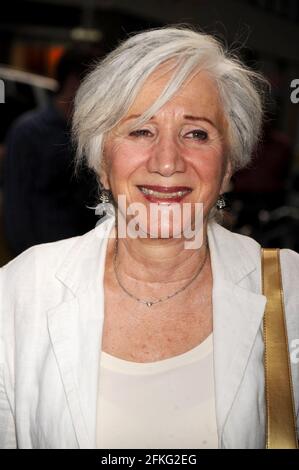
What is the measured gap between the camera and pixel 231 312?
1318mm

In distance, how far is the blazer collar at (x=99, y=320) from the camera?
1211 millimetres

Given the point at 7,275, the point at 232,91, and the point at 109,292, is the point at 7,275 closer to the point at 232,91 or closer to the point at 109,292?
the point at 109,292

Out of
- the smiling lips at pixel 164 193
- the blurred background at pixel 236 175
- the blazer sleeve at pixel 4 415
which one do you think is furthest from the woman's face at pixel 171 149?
the blazer sleeve at pixel 4 415

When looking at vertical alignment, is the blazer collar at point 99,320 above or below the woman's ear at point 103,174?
below

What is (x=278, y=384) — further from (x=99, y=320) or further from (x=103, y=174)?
(x=103, y=174)

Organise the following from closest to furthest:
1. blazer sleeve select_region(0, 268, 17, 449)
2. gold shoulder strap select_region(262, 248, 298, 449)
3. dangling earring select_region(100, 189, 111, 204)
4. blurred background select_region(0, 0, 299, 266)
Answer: gold shoulder strap select_region(262, 248, 298, 449) → blazer sleeve select_region(0, 268, 17, 449) → dangling earring select_region(100, 189, 111, 204) → blurred background select_region(0, 0, 299, 266)

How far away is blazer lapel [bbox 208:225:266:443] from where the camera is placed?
1228 millimetres

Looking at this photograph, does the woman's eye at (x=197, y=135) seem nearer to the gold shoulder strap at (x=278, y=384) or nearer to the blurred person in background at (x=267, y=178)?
the blurred person in background at (x=267, y=178)

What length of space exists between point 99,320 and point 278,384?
0.41m

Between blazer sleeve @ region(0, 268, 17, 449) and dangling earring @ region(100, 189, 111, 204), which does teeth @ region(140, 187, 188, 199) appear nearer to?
dangling earring @ region(100, 189, 111, 204)

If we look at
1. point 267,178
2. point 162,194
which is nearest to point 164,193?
point 162,194

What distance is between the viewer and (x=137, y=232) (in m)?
1.37

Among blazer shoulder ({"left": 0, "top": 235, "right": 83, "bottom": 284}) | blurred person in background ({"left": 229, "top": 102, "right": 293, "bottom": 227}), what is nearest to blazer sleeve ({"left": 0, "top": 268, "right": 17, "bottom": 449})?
blazer shoulder ({"left": 0, "top": 235, "right": 83, "bottom": 284})

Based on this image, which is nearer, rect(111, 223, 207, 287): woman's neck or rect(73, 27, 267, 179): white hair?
rect(73, 27, 267, 179): white hair
